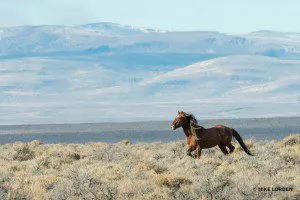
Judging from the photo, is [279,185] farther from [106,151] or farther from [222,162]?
[106,151]

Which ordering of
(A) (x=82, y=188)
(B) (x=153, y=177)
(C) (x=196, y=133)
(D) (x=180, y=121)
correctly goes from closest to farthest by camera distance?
1. (A) (x=82, y=188)
2. (B) (x=153, y=177)
3. (C) (x=196, y=133)
4. (D) (x=180, y=121)

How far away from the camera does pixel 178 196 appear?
16.1 metres

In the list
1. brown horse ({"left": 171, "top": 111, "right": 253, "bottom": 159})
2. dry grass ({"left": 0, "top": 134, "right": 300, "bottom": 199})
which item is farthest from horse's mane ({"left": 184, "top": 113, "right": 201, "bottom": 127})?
dry grass ({"left": 0, "top": 134, "right": 300, "bottom": 199})

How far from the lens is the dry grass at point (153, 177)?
54.1 ft

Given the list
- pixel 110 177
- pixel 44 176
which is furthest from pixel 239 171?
pixel 44 176

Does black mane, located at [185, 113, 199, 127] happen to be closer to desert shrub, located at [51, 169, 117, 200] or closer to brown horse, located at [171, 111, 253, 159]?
brown horse, located at [171, 111, 253, 159]

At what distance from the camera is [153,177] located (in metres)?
19.5

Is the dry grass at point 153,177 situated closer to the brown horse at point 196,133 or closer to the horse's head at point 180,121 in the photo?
the brown horse at point 196,133

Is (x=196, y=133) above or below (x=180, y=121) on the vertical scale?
below

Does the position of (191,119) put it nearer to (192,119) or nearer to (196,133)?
(192,119)

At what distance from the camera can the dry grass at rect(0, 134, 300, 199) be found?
1648cm

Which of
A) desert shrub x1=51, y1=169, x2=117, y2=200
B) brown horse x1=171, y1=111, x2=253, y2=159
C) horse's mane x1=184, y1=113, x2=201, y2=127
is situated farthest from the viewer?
horse's mane x1=184, y1=113, x2=201, y2=127

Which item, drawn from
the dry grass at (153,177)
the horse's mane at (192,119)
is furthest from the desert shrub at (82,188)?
the horse's mane at (192,119)

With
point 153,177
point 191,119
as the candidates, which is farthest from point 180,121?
point 153,177
